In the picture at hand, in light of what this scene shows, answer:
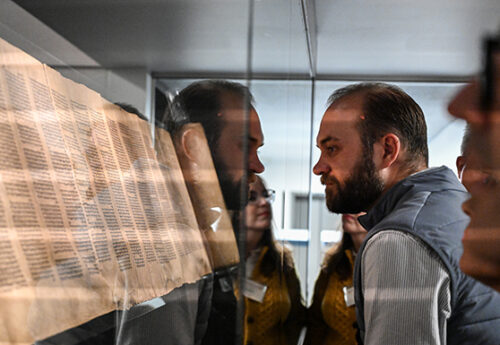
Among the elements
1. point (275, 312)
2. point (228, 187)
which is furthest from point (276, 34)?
point (275, 312)

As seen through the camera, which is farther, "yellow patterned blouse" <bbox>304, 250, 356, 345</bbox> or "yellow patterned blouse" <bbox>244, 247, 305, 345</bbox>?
"yellow patterned blouse" <bbox>304, 250, 356, 345</bbox>

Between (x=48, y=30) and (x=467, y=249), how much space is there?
76 centimetres

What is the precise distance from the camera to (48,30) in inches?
21.7

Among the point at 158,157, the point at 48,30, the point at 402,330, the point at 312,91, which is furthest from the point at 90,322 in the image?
the point at 312,91

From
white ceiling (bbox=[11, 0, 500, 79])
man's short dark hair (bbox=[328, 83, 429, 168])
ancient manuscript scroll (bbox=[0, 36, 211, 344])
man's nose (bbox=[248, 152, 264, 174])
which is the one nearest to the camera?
ancient manuscript scroll (bbox=[0, 36, 211, 344])

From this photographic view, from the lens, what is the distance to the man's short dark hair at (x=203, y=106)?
2.10 ft

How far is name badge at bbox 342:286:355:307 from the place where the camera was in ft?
3.61

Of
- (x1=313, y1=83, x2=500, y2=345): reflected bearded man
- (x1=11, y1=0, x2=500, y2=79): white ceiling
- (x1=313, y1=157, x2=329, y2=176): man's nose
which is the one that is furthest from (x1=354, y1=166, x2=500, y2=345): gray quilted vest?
(x1=11, y1=0, x2=500, y2=79): white ceiling

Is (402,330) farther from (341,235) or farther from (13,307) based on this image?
(13,307)

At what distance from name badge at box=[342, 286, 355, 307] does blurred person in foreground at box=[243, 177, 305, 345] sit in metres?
0.10

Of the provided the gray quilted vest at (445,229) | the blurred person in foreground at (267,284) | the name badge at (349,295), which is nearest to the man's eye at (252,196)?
the blurred person in foreground at (267,284)

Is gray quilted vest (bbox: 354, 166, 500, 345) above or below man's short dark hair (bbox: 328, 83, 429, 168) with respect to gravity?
below

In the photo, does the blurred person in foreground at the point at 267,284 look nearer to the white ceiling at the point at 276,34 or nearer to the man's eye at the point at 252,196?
the man's eye at the point at 252,196

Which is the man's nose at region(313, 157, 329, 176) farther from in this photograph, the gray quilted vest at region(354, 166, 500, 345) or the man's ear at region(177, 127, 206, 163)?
the man's ear at region(177, 127, 206, 163)
